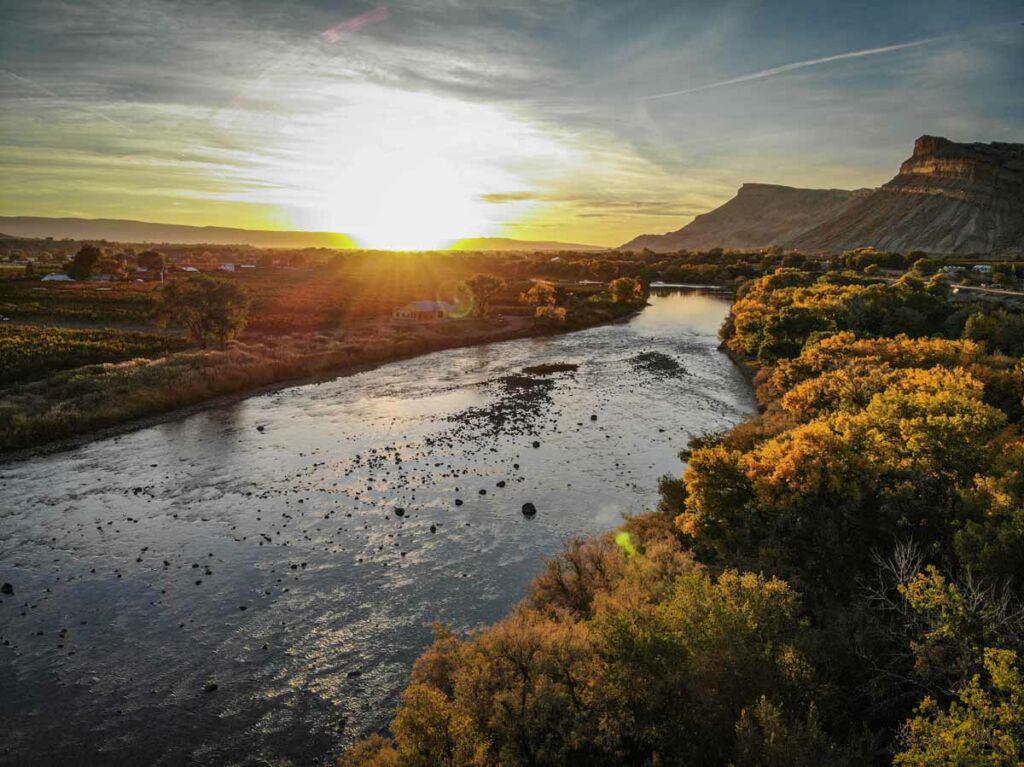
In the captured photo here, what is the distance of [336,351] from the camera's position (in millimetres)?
75875

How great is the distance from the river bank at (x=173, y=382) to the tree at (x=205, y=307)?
9.95 ft

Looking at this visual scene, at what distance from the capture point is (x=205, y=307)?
71000mm

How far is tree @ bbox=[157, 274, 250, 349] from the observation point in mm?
69438

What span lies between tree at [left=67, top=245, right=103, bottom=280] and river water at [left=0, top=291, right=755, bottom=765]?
126 m

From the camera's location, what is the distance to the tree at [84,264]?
147250 mm

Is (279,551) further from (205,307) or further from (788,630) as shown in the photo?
(205,307)

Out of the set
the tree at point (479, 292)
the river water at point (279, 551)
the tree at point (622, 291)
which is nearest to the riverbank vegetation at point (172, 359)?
the river water at point (279, 551)

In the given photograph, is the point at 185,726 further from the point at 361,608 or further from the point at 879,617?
the point at 879,617

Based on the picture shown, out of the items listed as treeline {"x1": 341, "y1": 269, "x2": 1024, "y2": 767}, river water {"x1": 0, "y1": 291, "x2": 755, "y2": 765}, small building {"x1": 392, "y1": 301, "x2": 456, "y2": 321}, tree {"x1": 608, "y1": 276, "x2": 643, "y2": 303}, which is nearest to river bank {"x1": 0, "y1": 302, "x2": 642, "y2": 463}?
river water {"x1": 0, "y1": 291, "x2": 755, "y2": 765}

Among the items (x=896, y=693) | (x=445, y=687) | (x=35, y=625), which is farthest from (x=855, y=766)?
(x=35, y=625)

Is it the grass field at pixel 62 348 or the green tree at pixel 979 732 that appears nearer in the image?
the green tree at pixel 979 732

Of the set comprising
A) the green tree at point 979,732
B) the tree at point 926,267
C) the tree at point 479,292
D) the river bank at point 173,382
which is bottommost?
the river bank at point 173,382

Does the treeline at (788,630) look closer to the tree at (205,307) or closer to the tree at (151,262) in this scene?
the tree at (205,307)

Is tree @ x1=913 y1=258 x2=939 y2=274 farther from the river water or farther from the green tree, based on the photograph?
the green tree
